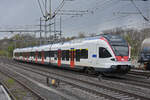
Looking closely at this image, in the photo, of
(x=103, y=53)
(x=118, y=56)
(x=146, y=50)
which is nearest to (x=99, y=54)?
(x=103, y=53)

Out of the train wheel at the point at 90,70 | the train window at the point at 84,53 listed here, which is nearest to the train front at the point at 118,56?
the train wheel at the point at 90,70

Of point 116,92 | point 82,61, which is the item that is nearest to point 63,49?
point 82,61

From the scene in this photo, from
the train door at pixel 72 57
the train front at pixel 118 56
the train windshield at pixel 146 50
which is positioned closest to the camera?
the train front at pixel 118 56

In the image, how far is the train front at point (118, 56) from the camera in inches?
590

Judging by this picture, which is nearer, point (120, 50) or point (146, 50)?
point (120, 50)

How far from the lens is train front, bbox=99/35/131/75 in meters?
15.0

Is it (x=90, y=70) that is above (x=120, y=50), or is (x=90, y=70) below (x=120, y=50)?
below

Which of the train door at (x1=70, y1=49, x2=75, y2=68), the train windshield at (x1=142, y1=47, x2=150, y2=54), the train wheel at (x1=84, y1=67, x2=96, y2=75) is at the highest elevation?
the train windshield at (x1=142, y1=47, x2=150, y2=54)

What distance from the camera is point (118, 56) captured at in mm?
15141

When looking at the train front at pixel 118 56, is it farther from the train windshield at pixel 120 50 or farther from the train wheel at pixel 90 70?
the train wheel at pixel 90 70

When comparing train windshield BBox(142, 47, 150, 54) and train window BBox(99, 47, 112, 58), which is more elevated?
train windshield BBox(142, 47, 150, 54)

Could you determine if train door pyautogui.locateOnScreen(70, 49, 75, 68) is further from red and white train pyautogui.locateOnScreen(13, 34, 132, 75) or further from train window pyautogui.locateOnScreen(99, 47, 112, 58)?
train window pyautogui.locateOnScreen(99, 47, 112, 58)

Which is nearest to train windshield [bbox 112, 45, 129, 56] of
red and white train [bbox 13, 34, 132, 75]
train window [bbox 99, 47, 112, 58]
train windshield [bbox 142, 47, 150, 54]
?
red and white train [bbox 13, 34, 132, 75]

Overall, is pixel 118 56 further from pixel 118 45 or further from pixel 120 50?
pixel 118 45
